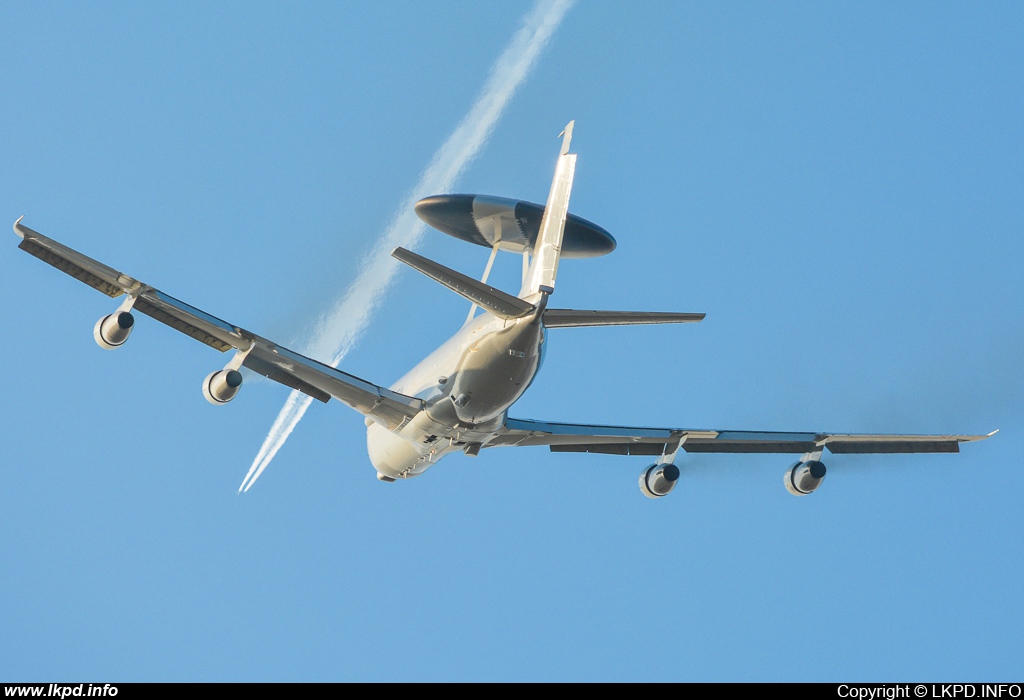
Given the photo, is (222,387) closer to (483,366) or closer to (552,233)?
(483,366)

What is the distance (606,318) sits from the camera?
2923 centimetres

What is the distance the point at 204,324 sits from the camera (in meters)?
32.6

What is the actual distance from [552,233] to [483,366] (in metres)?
3.58

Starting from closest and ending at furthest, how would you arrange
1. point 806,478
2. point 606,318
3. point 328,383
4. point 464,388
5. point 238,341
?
point 606,318
point 464,388
point 238,341
point 328,383
point 806,478

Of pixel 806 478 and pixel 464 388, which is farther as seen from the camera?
pixel 806 478

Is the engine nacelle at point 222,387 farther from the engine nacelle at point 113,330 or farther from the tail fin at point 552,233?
the tail fin at point 552,233

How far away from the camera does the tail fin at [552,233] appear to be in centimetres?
2931

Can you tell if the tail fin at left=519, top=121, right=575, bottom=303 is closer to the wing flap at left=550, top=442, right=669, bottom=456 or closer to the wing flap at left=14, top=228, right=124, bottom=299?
the wing flap at left=550, top=442, right=669, bottom=456

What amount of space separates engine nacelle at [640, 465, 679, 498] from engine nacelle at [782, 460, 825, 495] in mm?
3450

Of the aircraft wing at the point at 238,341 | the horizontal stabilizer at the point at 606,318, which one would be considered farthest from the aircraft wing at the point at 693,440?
the horizontal stabilizer at the point at 606,318

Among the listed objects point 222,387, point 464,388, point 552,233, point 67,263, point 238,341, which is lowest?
point 222,387

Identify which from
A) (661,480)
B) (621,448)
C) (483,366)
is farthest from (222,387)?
(661,480)
